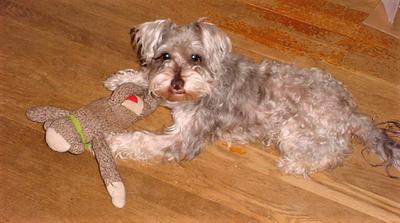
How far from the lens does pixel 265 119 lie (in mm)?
3363

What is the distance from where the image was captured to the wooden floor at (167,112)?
3.07 m

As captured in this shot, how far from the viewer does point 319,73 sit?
11.3 ft

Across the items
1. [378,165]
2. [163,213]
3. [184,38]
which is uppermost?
[184,38]

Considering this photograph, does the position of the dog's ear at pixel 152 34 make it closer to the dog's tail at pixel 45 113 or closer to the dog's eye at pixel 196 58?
the dog's eye at pixel 196 58

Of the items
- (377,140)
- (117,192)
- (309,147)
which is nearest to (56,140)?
(117,192)

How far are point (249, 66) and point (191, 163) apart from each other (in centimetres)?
74

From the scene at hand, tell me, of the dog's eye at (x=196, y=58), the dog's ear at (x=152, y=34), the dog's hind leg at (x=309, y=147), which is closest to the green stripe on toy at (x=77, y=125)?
the dog's ear at (x=152, y=34)

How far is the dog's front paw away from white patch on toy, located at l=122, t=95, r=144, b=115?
534 millimetres

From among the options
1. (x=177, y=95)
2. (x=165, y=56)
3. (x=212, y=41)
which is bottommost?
(x=177, y=95)

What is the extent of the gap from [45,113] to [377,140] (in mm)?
2130

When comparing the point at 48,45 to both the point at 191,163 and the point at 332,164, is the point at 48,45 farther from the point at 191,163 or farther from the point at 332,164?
the point at 332,164

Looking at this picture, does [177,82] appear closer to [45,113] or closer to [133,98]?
[133,98]

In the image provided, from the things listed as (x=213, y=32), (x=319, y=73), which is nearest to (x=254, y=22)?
(x=319, y=73)

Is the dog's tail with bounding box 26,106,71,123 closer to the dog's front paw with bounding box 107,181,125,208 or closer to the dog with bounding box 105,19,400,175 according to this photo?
the dog with bounding box 105,19,400,175
